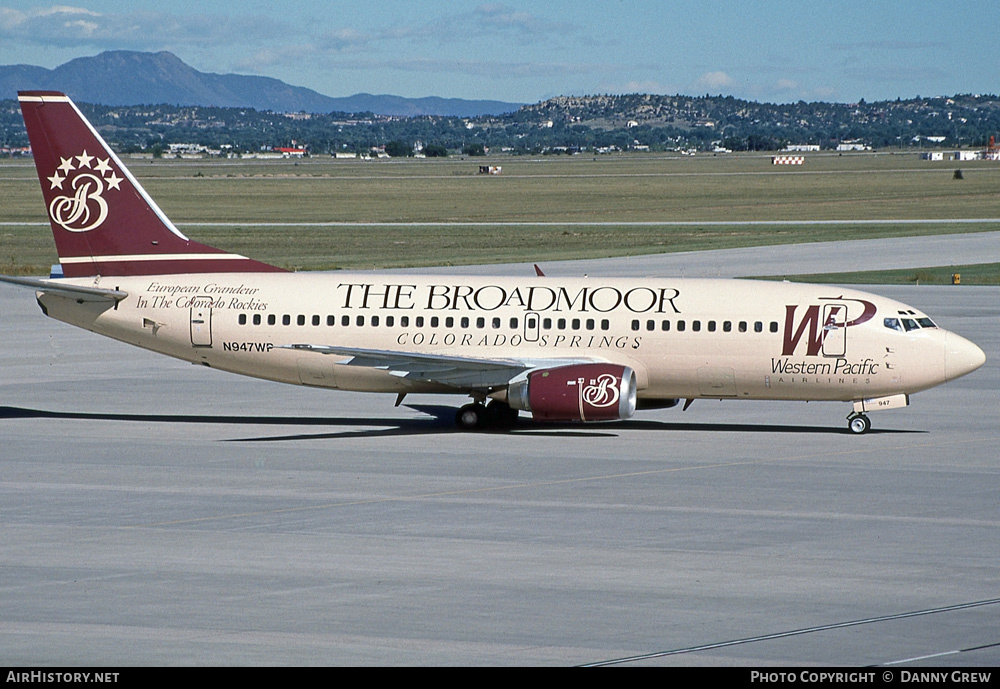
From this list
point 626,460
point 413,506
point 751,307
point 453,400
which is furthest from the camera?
point 453,400

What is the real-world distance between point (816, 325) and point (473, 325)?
8491 millimetres

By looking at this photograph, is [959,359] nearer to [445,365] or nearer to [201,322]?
[445,365]

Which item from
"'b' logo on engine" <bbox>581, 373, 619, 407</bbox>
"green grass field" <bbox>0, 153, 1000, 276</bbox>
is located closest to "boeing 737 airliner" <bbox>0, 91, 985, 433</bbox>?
"'b' logo on engine" <bbox>581, 373, 619, 407</bbox>

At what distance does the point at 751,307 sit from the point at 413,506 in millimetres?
12270

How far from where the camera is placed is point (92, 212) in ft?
125

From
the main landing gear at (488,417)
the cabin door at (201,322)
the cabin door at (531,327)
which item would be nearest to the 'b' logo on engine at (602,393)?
the cabin door at (531,327)

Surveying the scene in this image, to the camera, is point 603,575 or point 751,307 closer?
point 603,575

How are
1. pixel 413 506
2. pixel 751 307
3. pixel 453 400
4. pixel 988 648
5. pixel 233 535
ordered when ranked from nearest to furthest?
1. pixel 988 648
2. pixel 233 535
3. pixel 413 506
4. pixel 751 307
5. pixel 453 400

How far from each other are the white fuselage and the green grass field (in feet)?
139

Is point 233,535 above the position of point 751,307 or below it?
below

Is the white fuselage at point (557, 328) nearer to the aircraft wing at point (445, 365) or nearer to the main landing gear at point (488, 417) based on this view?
the aircraft wing at point (445, 365)

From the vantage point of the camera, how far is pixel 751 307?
117 ft
